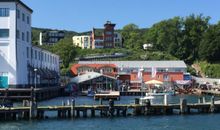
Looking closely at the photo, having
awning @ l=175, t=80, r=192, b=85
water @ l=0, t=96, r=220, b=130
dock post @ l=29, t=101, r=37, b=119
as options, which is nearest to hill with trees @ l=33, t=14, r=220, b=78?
awning @ l=175, t=80, r=192, b=85

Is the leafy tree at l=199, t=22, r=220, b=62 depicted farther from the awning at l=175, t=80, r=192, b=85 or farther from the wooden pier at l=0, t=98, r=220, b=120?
the wooden pier at l=0, t=98, r=220, b=120

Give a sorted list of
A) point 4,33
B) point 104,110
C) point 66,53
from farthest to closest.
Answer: point 66,53, point 4,33, point 104,110

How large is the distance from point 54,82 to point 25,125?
73645mm

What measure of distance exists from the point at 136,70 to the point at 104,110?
269 feet

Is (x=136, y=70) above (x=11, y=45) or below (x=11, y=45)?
below

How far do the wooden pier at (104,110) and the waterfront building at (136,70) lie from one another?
237 feet

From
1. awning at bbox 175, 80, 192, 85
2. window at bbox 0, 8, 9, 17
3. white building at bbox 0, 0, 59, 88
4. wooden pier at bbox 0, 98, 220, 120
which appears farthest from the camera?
awning at bbox 175, 80, 192, 85

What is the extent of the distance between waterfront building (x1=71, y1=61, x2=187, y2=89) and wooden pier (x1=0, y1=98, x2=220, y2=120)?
72154mm

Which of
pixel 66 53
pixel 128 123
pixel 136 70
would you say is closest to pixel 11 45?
pixel 128 123

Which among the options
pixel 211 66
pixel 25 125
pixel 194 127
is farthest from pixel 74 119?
pixel 211 66

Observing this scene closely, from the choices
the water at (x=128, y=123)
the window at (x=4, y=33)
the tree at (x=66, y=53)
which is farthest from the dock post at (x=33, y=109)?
the tree at (x=66, y=53)

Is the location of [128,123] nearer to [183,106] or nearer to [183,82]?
[183,106]

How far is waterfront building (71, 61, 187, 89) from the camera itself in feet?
452

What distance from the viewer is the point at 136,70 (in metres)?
141
